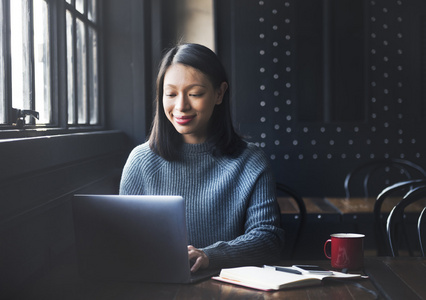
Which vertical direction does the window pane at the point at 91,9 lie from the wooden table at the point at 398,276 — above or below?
above

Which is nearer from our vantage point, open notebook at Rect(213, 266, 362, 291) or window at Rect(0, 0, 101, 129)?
open notebook at Rect(213, 266, 362, 291)

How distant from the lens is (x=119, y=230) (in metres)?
1.30

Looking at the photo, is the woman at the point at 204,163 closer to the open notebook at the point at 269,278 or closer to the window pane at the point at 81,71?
the open notebook at the point at 269,278

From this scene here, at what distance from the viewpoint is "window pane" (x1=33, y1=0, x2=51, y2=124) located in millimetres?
2459

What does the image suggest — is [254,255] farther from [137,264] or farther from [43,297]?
[43,297]

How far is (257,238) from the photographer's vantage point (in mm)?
1616

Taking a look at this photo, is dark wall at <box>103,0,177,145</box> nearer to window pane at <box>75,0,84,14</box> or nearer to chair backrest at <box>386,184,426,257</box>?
window pane at <box>75,0,84,14</box>

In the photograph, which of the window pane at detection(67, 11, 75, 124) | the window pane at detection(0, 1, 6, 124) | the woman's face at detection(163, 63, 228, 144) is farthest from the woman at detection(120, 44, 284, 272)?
the window pane at detection(67, 11, 75, 124)

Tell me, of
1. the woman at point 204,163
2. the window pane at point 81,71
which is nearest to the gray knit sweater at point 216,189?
the woman at point 204,163

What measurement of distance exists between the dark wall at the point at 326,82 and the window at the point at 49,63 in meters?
1.18

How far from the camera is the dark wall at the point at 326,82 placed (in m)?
4.50

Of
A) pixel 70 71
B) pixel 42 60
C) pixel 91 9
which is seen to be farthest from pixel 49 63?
pixel 91 9

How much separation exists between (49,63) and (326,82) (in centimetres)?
242

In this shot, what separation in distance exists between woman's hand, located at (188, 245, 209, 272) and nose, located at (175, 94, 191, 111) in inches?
17.8
